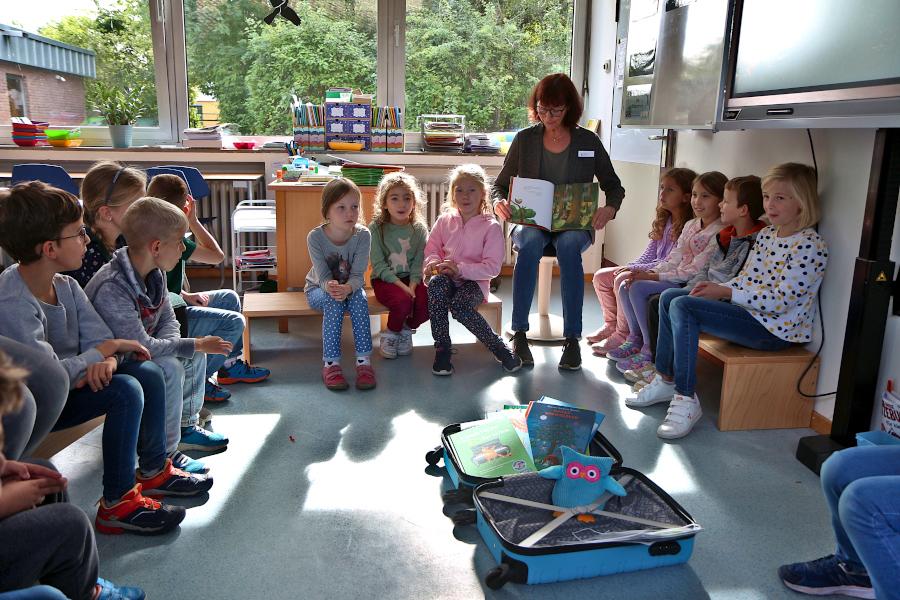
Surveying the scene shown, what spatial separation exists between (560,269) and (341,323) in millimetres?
997

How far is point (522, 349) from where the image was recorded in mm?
3395

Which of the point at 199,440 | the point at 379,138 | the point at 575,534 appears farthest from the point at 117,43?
the point at 575,534

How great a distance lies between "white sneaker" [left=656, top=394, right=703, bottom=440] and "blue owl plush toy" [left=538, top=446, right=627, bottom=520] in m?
0.73

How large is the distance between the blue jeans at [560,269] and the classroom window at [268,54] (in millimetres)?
2369

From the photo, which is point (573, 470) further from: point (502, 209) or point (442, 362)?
point (502, 209)

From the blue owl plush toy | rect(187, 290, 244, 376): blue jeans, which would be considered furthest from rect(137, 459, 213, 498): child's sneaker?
the blue owl plush toy

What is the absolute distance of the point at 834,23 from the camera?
2.26 metres

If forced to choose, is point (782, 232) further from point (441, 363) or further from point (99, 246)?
point (99, 246)

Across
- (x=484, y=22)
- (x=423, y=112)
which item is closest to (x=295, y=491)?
(x=423, y=112)

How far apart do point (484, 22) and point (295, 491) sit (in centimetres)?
403

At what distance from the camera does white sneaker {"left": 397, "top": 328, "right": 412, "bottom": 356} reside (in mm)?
3494

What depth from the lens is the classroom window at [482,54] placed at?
521 cm

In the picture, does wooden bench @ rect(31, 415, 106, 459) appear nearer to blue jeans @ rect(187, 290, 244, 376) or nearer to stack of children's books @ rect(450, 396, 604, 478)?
blue jeans @ rect(187, 290, 244, 376)

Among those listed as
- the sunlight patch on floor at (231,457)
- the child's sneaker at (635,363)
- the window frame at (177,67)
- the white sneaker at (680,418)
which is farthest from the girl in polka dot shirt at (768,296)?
the window frame at (177,67)
